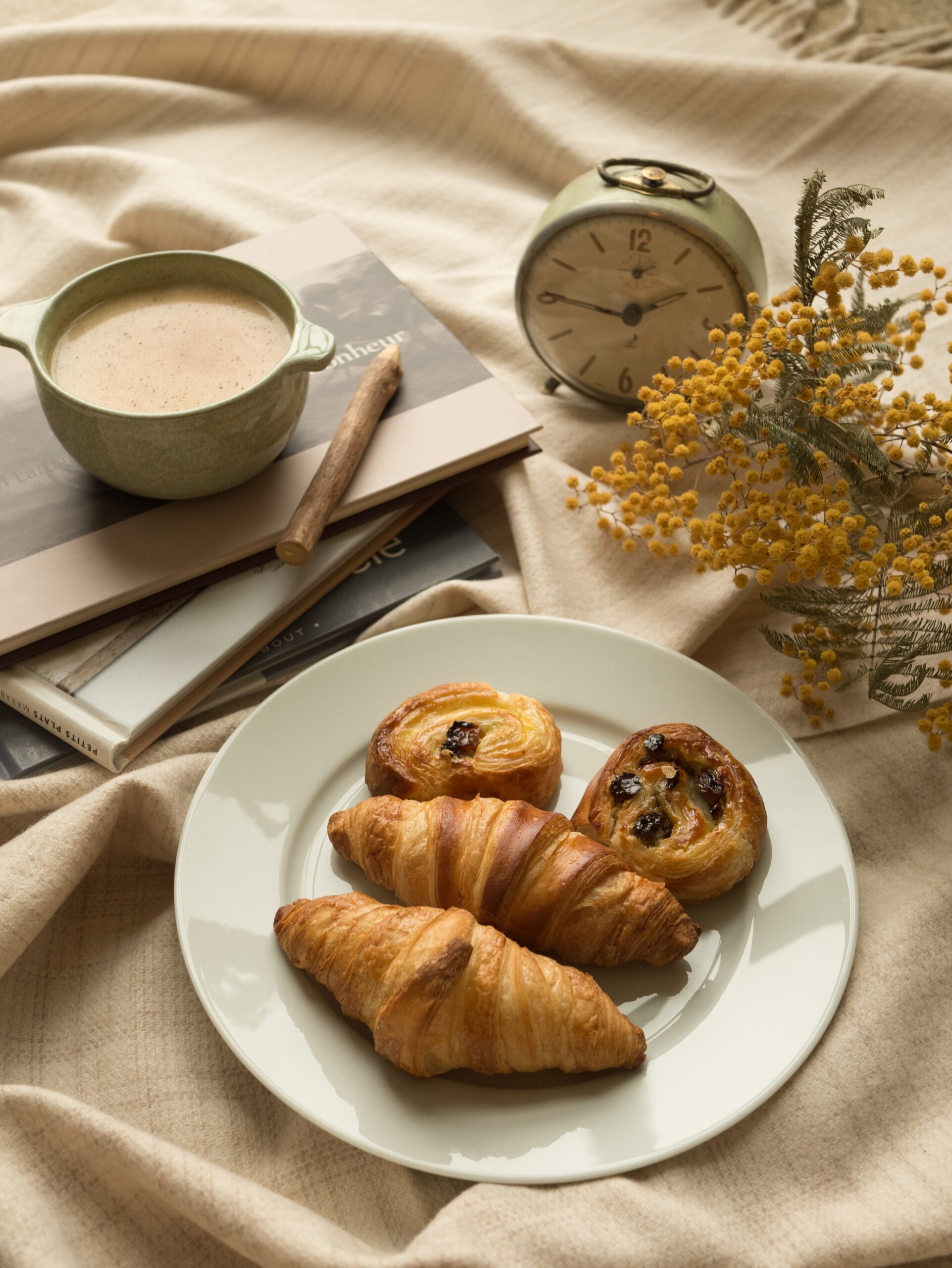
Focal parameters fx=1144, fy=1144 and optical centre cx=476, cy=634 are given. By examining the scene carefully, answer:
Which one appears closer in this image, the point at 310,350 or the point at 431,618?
the point at 310,350

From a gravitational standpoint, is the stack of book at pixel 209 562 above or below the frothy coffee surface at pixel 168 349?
below

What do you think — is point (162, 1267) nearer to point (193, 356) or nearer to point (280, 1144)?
point (280, 1144)

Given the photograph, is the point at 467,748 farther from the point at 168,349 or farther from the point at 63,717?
the point at 168,349

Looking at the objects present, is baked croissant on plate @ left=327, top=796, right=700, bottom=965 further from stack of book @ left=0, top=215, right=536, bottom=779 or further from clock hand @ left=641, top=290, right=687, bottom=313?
clock hand @ left=641, top=290, right=687, bottom=313

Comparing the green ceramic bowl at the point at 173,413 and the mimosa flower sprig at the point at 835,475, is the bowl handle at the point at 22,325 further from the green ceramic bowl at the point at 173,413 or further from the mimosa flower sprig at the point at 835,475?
the mimosa flower sprig at the point at 835,475

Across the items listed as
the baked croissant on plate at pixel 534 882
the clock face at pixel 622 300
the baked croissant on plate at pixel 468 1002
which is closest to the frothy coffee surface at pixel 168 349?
the clock face at pixel 622 300

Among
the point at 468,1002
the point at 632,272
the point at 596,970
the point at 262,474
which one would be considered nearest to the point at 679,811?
A: the point at 596,970

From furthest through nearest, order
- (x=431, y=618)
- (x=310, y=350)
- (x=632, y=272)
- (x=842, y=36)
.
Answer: (x=842, y=36) < (x=632, y=272) < (x=431, y=618) < (x=310, y=350)

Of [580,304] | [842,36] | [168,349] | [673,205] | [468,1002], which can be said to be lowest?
[468,1002]
